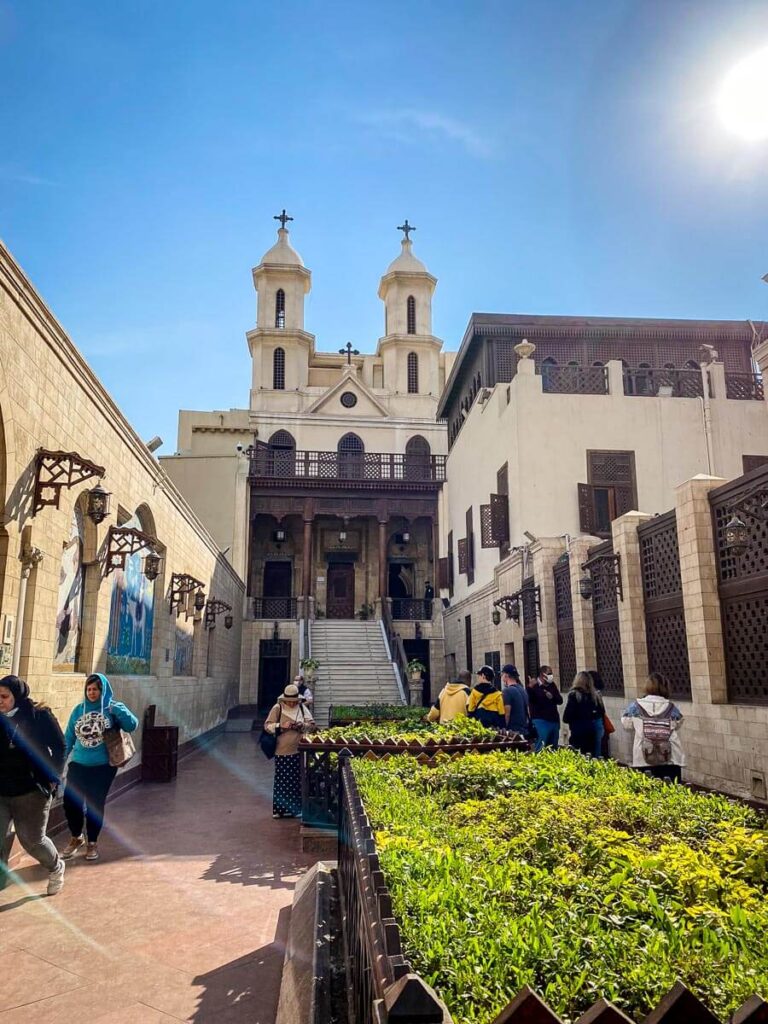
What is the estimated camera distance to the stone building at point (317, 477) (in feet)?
83.9

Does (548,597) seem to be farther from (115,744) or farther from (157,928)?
(157,928)

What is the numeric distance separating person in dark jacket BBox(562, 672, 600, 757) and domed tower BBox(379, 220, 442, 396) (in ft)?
78.7

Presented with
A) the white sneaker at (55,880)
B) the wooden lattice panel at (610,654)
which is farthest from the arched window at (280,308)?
the white sneaker at (55,880)

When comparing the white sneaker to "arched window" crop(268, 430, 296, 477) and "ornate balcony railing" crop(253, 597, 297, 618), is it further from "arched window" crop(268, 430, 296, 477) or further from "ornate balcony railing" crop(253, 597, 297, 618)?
"arched window" crop(268, 430, 296, 477)

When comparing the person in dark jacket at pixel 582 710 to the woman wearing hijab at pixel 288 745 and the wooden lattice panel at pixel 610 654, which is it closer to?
the wooden lattice panel at pixel 610 654

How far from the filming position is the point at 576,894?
2.52 meters

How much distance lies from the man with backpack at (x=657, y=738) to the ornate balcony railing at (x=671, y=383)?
12.7m

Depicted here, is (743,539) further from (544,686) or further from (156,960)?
(156,960)

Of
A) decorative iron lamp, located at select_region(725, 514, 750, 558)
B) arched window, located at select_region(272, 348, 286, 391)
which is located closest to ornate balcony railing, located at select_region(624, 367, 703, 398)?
decorative iron lamp, located at select_region(725, 514, 750, 558)

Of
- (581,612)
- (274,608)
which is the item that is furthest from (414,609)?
(581,612)

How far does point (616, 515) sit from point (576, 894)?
1488 centimetres

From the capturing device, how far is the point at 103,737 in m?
6.07

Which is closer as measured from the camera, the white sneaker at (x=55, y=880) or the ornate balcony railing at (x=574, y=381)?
the white sneaker at (x=55, y=880)

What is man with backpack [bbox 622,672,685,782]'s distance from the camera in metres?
6.46
